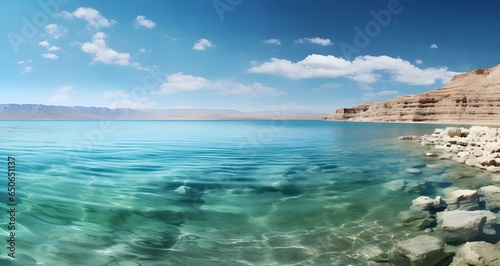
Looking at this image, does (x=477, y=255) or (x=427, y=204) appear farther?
(x=427, y=204)

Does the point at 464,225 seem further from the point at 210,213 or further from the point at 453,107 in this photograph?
the point at 453,107

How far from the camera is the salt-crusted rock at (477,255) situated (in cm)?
620

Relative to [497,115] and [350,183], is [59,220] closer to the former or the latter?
[350,183]

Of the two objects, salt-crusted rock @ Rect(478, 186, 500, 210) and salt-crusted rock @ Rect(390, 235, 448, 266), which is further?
salt-crusted rock @ Rect(478, 186, 500, 210)

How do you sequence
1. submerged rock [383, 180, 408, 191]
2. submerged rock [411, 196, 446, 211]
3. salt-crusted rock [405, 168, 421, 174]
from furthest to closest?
salt-crusted rock [405, 168, 421, 174]
submerged rock [383, 180, 408, 191]
submerged rock [411, 196, 446, 211]

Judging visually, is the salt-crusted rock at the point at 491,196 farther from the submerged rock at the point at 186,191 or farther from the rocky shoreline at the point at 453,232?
the submerged rock at the point at 186,191

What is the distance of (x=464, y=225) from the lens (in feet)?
25.4

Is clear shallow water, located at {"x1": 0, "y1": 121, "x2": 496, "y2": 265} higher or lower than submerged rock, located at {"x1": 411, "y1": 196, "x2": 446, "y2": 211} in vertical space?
lower

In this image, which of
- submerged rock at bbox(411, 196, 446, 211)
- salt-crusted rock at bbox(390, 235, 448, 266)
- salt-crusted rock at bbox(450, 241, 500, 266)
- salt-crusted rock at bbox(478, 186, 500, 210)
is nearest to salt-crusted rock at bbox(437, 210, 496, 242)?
salt-crusted rock at bbox(450, 241, 500, 266)

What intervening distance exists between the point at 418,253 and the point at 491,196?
284 inches

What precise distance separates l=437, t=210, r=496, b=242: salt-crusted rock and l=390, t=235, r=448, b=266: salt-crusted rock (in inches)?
39.7

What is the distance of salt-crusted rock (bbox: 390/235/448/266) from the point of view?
6438mm

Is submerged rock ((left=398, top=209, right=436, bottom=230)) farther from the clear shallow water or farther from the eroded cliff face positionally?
the eroded cliff face

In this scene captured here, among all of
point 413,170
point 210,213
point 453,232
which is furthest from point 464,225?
point 413,170
